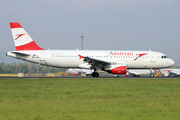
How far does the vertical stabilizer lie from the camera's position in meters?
34.5

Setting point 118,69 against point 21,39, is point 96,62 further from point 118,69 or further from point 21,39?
point 21,39

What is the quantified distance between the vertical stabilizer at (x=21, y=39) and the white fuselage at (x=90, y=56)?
110cm

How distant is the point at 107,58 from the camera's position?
112 ft

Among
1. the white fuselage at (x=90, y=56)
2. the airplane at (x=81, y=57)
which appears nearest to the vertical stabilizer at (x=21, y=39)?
the airplane at (x=81, y=57)

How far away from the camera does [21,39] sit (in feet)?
114

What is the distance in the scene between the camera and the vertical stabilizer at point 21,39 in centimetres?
3453

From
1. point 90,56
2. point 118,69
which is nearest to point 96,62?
point 90,56

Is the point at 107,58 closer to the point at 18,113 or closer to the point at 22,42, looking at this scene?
the point at 22,42

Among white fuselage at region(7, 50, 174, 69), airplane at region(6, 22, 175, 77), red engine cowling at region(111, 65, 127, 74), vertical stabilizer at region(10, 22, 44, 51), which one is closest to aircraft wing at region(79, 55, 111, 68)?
airplane at region(6, 22, 175, 77)

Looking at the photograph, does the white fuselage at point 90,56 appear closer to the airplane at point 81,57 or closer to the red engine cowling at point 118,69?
the airplane at point 81,57

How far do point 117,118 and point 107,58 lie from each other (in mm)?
26150

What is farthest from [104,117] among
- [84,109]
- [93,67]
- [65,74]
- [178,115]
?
[65,74]

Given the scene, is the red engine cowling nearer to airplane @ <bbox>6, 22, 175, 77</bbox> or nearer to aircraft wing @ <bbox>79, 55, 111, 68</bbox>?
airplane @ <bbox>6, 22, 175, 77</bbox>

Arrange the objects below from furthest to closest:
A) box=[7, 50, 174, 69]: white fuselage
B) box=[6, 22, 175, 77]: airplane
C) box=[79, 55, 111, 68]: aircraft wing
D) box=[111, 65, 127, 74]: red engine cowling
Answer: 1. box=[7, 50, 174, 69]: white fuselage
2. box=[6, 22, 175, 77]: airplane
3. box=[111, 65, 127, 74]: red engine cowling
4. box=[79, 55, 111, 68]: aircraft wing
